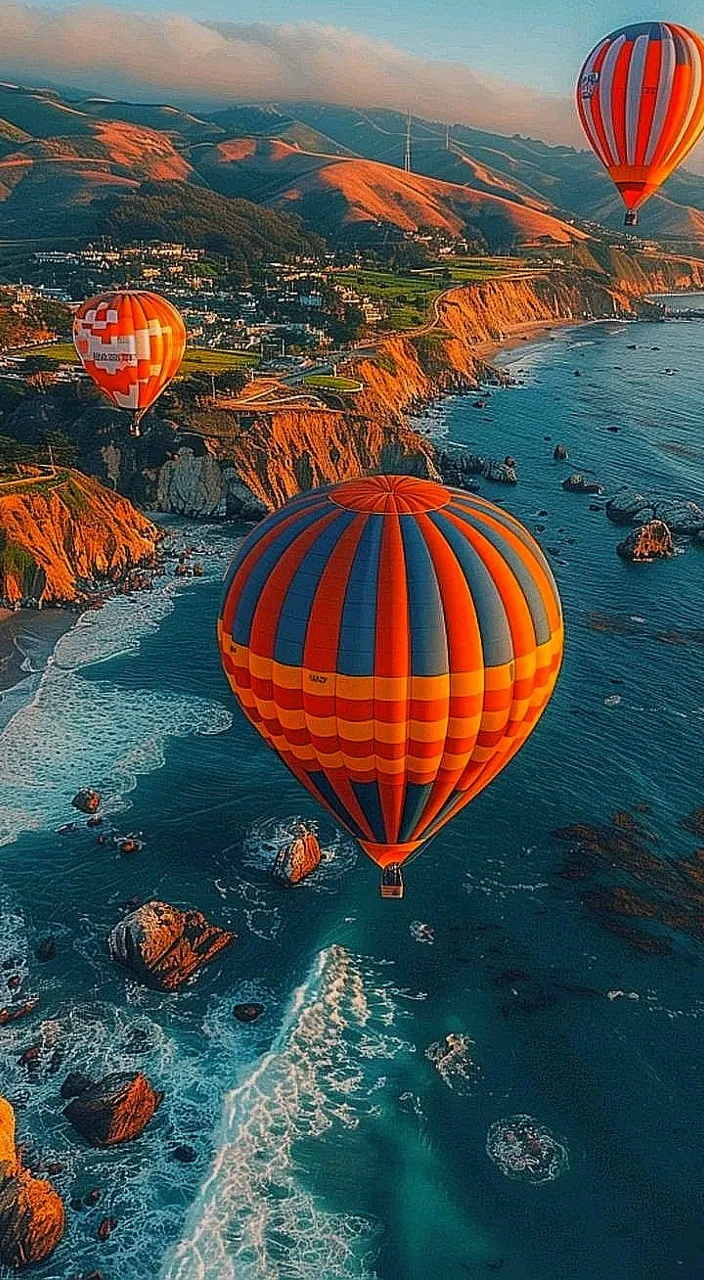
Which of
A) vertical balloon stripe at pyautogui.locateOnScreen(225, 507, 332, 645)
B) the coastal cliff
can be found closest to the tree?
the coastal cliff

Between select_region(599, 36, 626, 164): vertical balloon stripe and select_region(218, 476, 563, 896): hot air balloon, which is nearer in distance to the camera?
select_region(218, 476, 563, 896): hot air balloon

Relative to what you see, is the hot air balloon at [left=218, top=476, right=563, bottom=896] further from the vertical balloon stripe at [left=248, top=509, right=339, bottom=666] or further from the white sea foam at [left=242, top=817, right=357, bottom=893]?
the white sea foam at [left=242, top=817, right=357, bottom=893]

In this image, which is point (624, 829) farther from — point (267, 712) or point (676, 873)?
point (267, 712)

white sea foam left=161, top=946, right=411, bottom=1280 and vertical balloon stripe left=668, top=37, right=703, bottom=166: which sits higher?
vertical balloon stripe left=668, top=37, right=703, bottom=166

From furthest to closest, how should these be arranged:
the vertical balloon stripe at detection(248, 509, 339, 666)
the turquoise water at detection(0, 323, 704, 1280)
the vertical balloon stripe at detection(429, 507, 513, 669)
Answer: the turquoise water at detection(0, 323, 704, 1280)
the vertical balloon stripe at detection(248, 509, 339, 666)
the vertical balloon stripe at detection(429, 507, 513, 669)

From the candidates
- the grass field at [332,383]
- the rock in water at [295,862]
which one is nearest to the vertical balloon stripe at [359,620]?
the rock in water at [295,862]

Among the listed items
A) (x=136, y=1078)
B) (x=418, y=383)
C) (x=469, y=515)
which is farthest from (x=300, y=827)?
(x=418, y=383)
